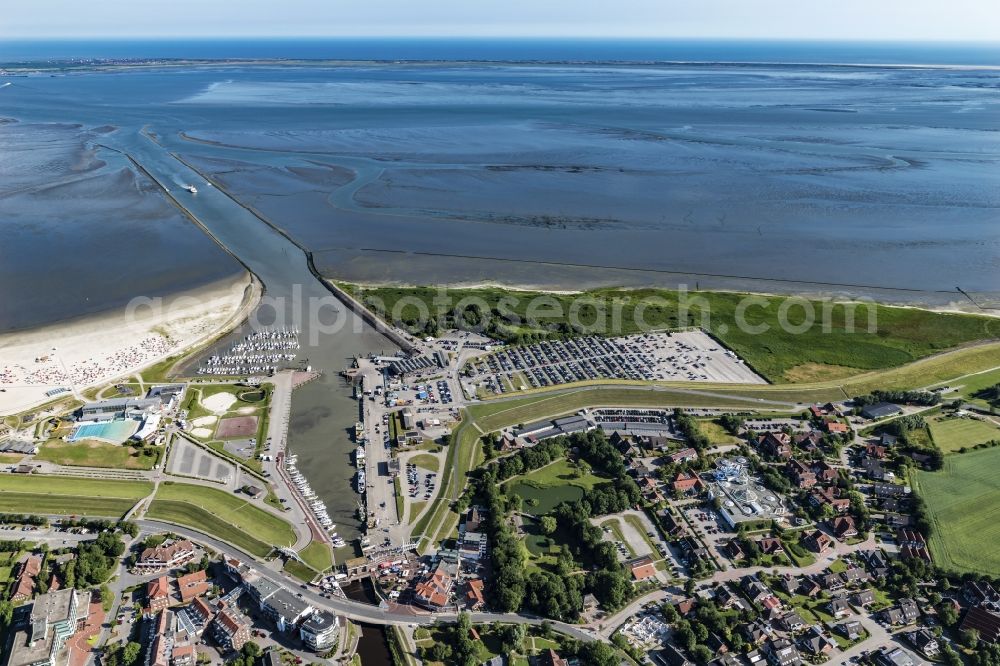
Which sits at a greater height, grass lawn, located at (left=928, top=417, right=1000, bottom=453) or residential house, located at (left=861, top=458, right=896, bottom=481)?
grass lawn, located at (left=928, top=417, right=1000, bottom=453)

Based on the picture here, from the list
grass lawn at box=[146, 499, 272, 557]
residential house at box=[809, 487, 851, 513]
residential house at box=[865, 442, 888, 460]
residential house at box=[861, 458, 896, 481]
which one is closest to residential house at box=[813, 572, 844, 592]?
residential house at box=[809, 487, 851, 513]

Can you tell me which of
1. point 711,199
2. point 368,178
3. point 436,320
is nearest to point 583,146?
point 711,199

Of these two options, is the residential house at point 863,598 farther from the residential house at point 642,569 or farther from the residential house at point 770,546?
the residential house at point 642,569

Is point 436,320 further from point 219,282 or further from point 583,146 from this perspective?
point 583,146

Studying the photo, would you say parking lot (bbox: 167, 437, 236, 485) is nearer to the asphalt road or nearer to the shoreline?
the asphalt road

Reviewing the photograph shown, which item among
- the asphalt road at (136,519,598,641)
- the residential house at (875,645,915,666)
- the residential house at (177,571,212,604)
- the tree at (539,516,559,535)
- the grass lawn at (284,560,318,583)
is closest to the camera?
the residential house at (875,645,915,666)

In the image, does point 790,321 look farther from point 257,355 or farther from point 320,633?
point 320,633
